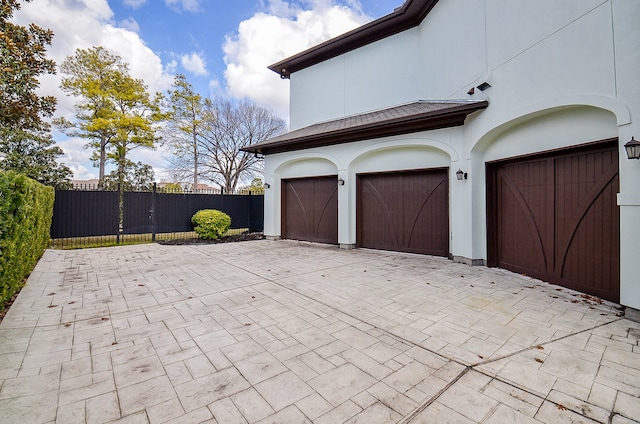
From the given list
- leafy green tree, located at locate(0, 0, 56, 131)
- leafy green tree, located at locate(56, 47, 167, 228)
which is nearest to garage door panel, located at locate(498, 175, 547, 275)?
leafy green tree, located at locate(0, 0, 56, 131)

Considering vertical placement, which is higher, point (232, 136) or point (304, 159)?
point (232, 136)

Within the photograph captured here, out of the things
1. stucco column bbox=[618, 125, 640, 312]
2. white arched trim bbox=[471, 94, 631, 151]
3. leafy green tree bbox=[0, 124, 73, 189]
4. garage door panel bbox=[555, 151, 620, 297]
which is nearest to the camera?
stucco column bbox=[618, 125, 640, 312]

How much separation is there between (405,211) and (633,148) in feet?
15.4

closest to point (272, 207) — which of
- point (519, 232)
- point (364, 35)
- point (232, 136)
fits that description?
point (364, 35)

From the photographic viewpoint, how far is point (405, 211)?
25.5 feet

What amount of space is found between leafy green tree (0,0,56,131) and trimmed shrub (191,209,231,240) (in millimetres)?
5876

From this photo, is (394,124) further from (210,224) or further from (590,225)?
(210,224)

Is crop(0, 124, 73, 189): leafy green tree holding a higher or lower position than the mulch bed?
higher

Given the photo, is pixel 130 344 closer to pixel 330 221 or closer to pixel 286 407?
pixel 286 407

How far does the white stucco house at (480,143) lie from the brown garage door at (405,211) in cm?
3

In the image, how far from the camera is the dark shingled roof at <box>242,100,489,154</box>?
20.5ft

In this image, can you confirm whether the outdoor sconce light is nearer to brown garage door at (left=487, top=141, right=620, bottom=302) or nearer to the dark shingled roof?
brown garage door at (left=487, top=141, right=620, bottom=302)

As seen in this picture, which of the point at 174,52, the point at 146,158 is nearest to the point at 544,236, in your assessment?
the point at 174,52

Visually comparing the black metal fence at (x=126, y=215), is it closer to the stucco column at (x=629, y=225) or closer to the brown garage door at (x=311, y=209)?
the brown garage door at (x=311, y=209)
